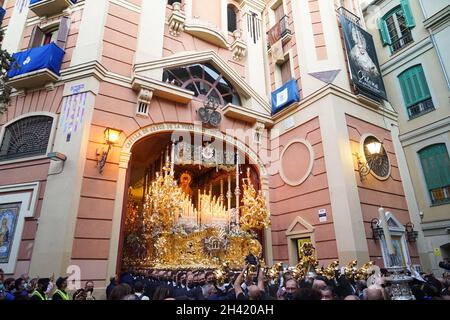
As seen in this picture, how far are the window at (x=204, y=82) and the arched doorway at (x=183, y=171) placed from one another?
184 cm

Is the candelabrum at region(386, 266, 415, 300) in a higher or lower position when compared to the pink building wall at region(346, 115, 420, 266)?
lower

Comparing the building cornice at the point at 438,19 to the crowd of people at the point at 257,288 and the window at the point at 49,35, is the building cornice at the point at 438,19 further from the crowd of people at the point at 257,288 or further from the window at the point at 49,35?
the window at the point at 49,35

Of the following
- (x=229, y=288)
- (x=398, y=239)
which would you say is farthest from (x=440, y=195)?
(x=229, y=288)

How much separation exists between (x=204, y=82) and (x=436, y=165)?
9333 mm

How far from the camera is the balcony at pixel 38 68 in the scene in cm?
871

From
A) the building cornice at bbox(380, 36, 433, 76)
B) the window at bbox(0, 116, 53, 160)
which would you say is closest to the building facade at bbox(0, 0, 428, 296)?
the window at bbox(0, 116, 53, 160)

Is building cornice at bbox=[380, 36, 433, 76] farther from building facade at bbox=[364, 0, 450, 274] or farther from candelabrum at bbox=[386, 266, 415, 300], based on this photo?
candelabrum at bbox=[386, 266, 415, 300]

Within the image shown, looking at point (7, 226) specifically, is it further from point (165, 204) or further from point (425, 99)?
point (425, 99)

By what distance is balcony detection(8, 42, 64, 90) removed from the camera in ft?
28.6

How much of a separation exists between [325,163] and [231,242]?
4063 mm

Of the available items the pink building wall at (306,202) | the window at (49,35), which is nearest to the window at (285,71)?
the pink building wall at (306,202)

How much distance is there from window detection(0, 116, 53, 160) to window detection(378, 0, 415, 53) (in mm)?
14062

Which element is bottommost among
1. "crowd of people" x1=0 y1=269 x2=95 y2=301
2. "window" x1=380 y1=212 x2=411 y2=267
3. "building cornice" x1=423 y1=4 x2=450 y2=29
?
"crowd of people" x1=0 y1=269 x2=95 y2=301
